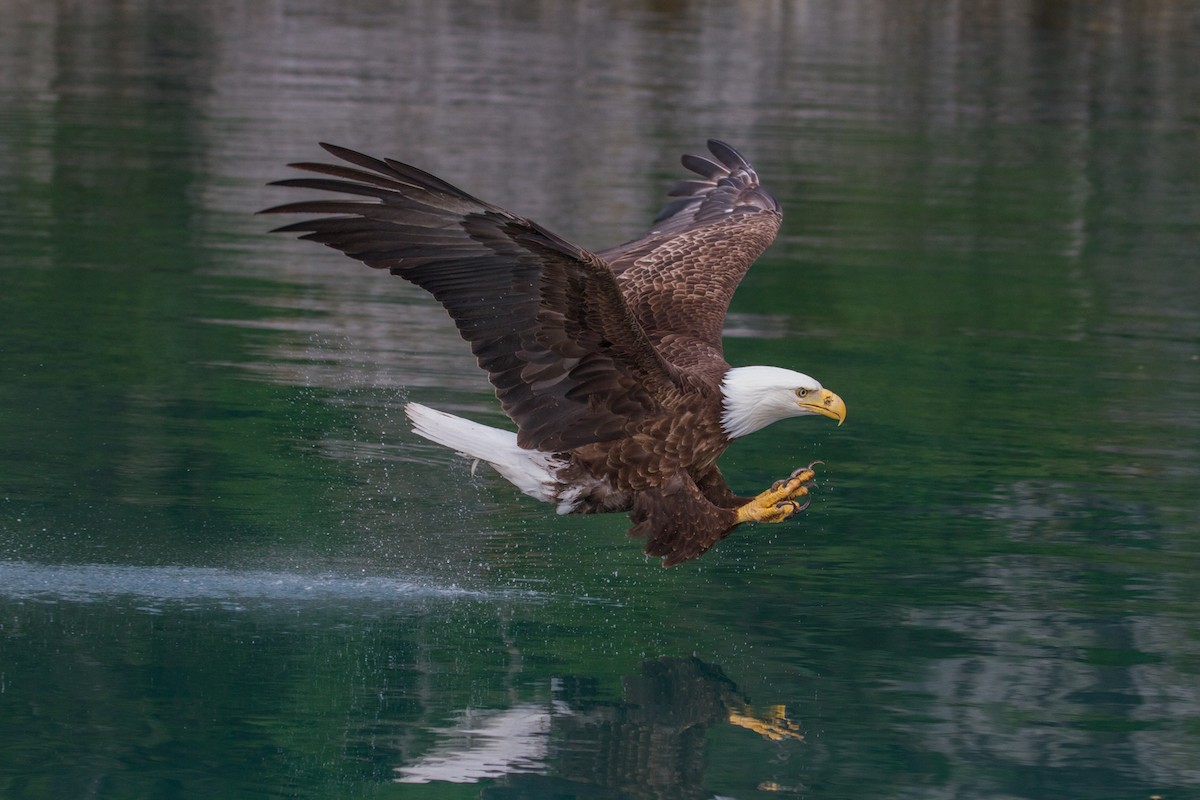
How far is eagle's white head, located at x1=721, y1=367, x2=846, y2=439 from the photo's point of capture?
6.07 meters

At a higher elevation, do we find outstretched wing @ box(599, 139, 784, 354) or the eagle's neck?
outstretched wing @ box(599, 139, 784, 354)

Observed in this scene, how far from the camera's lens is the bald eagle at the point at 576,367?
5402mm

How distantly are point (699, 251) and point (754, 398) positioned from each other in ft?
4.73

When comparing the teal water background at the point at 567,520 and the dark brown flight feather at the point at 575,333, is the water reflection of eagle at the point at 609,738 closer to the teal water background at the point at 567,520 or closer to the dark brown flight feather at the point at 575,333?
the teal water background at the point at 567,520

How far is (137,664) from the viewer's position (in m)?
5.51

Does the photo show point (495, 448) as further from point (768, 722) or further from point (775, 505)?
point (768, 722)

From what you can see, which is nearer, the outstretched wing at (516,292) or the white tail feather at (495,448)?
the outstretched wing at (516,292)

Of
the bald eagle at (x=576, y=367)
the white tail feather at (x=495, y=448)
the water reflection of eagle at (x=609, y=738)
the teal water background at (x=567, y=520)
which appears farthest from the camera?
the white tail feather at (x=495, y=448)

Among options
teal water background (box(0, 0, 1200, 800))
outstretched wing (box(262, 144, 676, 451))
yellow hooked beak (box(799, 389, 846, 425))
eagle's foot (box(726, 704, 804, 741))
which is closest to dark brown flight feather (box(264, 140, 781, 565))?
outstretched wing (box(262, 144, 676, 451))

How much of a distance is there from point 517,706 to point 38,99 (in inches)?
578

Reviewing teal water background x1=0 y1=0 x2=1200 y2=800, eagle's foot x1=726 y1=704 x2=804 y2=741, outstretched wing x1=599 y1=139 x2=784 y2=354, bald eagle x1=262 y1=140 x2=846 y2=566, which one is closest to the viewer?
teal water background x1=0 y1=0 x2=1200 y2=800

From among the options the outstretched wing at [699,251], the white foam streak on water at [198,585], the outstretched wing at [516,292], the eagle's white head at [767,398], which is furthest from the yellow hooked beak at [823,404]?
the white foam streak on water at [198,585]

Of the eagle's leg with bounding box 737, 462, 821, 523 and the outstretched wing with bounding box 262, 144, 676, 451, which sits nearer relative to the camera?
the outstretched wing with bounding box 262, 144, 676, 451

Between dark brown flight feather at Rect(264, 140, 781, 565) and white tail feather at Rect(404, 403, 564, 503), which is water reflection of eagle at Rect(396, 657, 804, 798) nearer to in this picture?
dark brown flight feather at Rect(264, 140, 781, 565)
